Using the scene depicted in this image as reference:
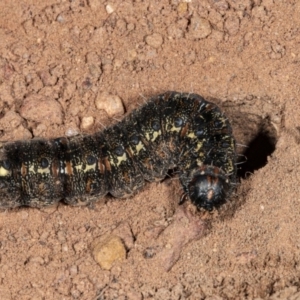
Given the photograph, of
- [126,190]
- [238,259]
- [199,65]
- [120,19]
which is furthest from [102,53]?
[238,259]

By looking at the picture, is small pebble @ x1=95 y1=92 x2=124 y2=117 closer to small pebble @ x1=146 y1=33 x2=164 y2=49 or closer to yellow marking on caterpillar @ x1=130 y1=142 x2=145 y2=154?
yellow marking on caterpillar @ x1=130 y1=142 x2=145 y2=154

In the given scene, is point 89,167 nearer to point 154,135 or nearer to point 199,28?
point 154,135

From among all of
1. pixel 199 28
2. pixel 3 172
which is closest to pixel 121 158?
pixel 3 172

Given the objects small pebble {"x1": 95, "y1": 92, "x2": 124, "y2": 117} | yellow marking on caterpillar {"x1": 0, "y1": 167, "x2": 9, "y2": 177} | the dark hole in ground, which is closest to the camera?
yellow marking on caterpillar {"x1": 0, "y1": 167, "x2": 9, "y2": 177}

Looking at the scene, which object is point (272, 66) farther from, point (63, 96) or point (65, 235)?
point (65, 235)

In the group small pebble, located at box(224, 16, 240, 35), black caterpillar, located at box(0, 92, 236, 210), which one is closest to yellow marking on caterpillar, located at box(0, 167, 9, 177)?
black caterpillar, located at box(0, 92, 236, 210)

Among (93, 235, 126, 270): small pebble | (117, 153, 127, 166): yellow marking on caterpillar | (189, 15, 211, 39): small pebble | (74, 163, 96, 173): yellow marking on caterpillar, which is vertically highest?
(189, 15, 211, 39): small pebble

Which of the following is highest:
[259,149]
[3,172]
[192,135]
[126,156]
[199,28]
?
[199,28]
